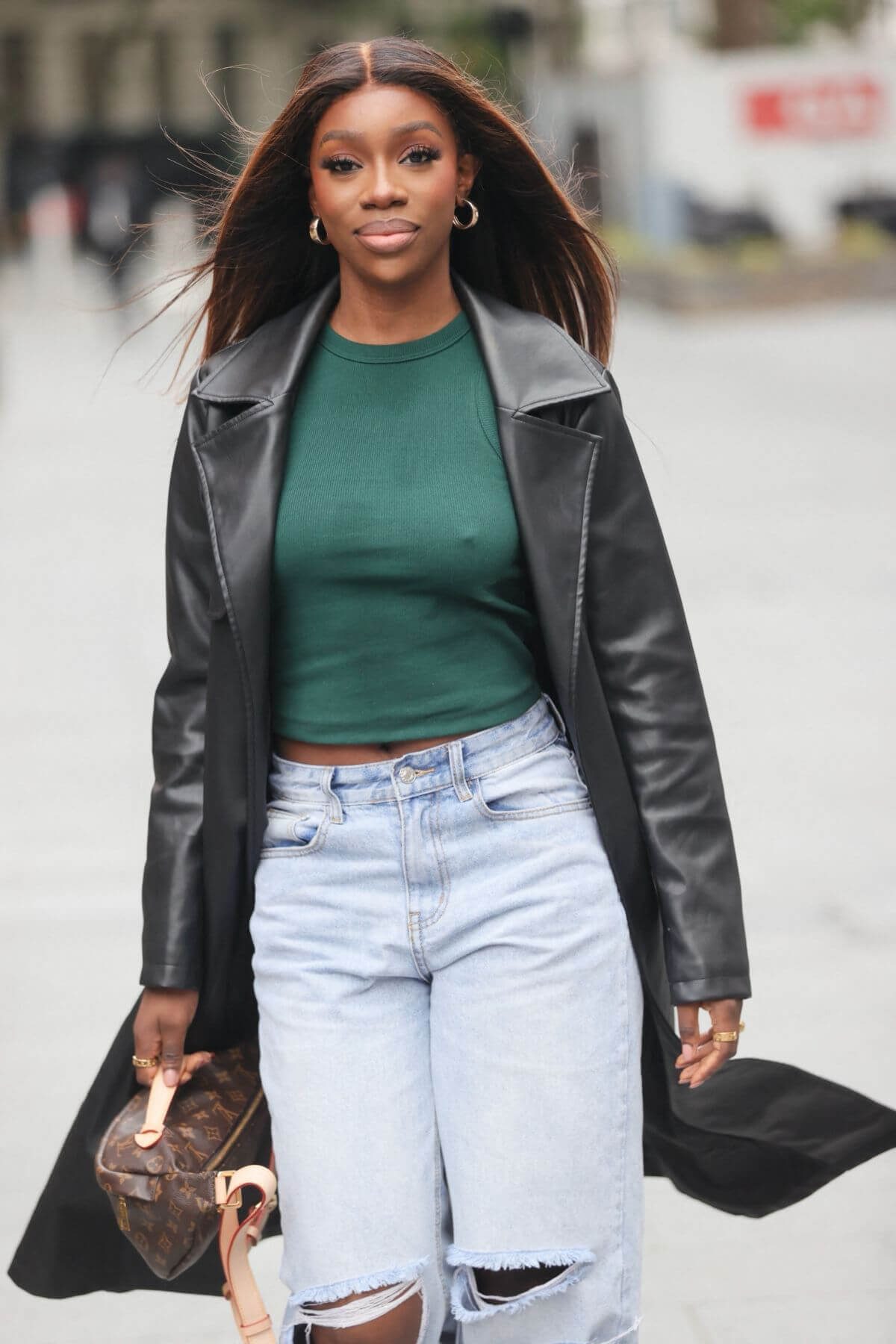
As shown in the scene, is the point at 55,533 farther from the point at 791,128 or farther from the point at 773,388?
the point at 791,128

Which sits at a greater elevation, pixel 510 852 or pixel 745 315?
pixel 510 852

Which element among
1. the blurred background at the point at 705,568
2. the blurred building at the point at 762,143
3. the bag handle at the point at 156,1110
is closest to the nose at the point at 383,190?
the blurred background at the point at 705,568

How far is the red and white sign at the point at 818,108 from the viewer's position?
26141 mm

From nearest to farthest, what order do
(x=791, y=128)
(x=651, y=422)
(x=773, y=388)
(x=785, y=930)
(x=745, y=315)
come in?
1. (x=785, y=930)
2. (x=651, y=422)
3. (x=773, y=388)
4. (x=745, y=315)
5. (x=791, y=128)

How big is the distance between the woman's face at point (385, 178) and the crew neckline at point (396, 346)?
0.30 ft

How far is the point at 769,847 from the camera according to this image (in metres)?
5.69

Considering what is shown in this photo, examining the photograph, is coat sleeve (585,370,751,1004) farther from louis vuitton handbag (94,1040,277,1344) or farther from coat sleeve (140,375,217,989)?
louis vuitton handbag (94,1040,277,1344)

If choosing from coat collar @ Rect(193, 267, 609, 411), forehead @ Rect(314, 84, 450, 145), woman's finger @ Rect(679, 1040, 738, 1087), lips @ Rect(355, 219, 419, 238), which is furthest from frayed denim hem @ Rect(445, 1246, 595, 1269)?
forehead @ Rect(314, 84, 450, 145)

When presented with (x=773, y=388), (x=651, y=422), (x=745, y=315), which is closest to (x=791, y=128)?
(x=745, y=315)

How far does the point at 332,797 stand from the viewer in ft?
7.90

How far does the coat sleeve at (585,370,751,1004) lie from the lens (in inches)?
97.3

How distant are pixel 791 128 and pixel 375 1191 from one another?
25.9 meters

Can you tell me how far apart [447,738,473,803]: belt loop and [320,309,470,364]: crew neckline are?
512 mm

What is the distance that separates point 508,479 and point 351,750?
39 cm
